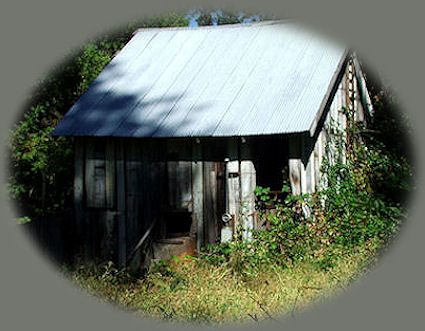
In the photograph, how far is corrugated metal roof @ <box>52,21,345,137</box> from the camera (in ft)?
32.8

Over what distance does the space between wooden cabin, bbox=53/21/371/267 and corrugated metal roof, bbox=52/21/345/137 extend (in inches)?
1.0

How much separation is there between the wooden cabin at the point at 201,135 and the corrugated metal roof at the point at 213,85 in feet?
0.09

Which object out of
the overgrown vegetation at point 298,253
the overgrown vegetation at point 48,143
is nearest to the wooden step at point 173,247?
the overgrown vegetation at point 298,253

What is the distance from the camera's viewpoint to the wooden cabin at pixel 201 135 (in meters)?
10.0

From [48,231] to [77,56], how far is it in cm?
727

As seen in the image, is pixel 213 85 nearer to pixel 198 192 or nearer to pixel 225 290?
pixel 198 192

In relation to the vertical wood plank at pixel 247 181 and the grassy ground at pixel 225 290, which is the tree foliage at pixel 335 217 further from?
the grassy ground at pixel 225 290

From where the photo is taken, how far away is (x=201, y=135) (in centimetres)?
991

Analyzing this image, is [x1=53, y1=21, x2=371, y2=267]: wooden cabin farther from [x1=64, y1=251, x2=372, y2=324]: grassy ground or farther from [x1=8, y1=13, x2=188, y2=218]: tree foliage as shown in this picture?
[x1=8, y1=13, x2=188, y2=218]: tree foliage

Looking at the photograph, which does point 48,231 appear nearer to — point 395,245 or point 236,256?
point 236,256

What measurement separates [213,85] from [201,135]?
1.68m

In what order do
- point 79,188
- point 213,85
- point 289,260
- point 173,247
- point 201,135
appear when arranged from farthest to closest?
point 79,188 → point 213,85 → point 173,247 → point 201,135 → point 289,260

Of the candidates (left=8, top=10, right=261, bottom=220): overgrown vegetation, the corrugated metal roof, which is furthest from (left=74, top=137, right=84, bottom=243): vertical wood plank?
(left=8, top=10, right=261, bottom=220): overgrown vegetation

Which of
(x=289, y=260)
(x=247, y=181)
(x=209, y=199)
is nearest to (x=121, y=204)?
(x=209, y=199)
